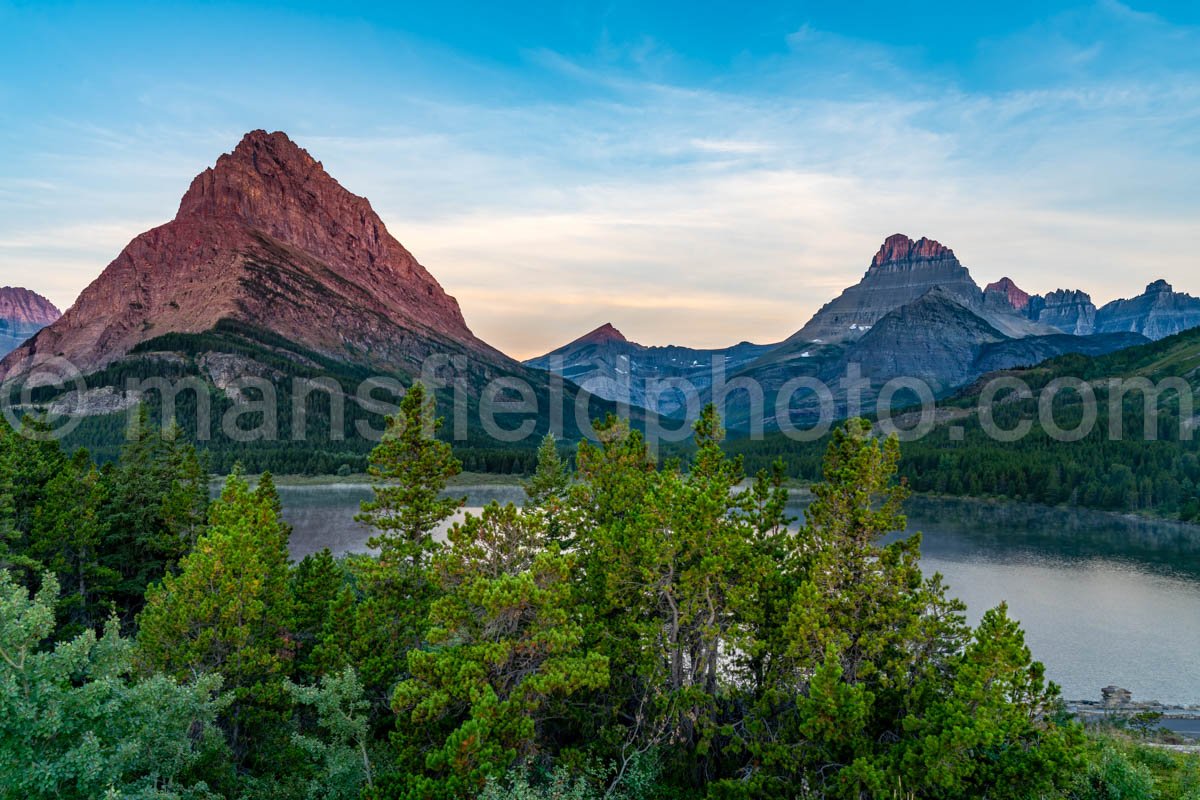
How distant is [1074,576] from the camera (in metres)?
100

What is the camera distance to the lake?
212 ft

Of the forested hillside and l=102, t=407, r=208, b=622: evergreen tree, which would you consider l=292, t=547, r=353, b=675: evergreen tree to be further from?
l=102, t=407, r=208, b=622: evergreen tree

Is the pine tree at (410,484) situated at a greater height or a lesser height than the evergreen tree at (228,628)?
greater

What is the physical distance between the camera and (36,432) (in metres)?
54.9

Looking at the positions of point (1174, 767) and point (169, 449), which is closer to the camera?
point (1174, 767)

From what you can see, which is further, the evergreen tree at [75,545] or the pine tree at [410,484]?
the evergreen tree at [75,545]

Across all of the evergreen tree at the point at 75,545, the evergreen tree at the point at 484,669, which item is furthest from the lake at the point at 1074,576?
the evergreen tree at the point at 75,545

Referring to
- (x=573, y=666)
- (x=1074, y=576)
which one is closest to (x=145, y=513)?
(x=573, y=666)

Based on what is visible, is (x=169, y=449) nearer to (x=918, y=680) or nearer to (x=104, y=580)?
(x=104, y=580)

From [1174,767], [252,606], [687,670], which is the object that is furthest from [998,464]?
[252,606]

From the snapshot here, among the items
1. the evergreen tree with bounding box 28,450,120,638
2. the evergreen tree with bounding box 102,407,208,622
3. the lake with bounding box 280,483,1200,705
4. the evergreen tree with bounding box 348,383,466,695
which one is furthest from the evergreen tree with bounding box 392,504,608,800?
the lake with bounding box 280,483,1200,705

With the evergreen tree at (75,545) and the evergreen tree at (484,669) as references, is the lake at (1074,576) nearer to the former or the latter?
the evergreen tree at (484,669)

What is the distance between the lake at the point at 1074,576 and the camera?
6475 centimetres

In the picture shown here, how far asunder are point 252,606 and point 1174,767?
1842 inches
